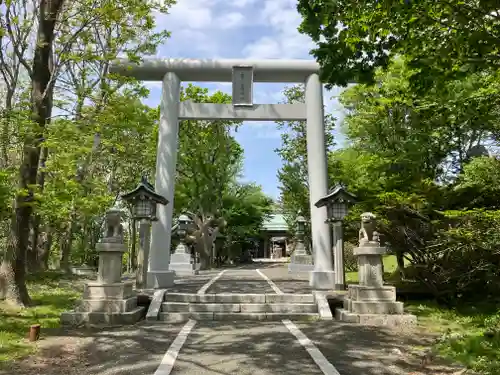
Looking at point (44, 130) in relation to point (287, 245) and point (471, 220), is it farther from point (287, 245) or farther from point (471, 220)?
point (287, 245)

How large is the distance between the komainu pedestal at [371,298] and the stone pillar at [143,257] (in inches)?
205

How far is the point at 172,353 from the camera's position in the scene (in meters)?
5.33

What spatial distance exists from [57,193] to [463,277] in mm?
10216

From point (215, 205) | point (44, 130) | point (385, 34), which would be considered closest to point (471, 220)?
point (385, 34)

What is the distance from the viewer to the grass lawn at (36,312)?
5.71 meters

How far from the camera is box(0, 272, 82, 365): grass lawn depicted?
5.71 m

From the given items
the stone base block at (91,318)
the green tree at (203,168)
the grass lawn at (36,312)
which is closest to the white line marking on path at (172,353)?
the stone base block at (91,318)

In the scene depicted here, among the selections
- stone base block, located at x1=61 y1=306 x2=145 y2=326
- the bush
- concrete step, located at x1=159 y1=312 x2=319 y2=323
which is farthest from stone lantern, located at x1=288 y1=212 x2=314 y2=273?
stone base block, located at x1=61 y1=306 x2=145 y2=326

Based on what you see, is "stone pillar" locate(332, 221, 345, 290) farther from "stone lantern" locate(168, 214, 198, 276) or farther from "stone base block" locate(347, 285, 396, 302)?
"stone lantern" locate(168, 214, 198, 276)

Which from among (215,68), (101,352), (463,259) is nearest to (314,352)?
(101,352)

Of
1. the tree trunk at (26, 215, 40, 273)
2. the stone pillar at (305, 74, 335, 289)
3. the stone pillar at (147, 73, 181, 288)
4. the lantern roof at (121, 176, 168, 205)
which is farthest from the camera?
the tree trunk at (26, 215, 40, 273)

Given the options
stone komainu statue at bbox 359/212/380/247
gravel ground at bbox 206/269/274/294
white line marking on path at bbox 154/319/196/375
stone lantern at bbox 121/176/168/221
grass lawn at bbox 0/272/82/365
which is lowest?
white line marking on path at bbox 154/319/196/375

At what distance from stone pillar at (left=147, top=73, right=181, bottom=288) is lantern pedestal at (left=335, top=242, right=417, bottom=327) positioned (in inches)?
219

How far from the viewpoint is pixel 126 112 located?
11148 millimetres
